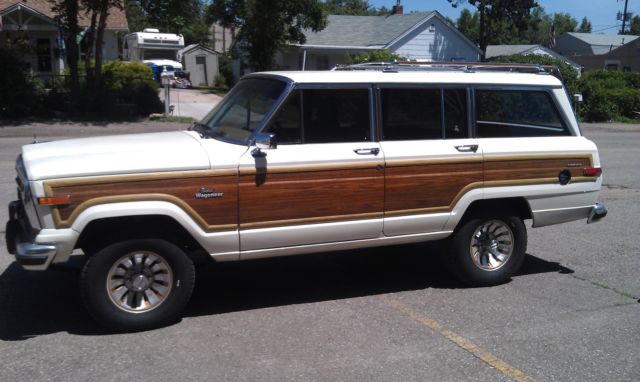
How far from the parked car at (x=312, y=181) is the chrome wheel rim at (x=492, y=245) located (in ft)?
0.04

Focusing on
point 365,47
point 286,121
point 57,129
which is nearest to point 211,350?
point 286,121

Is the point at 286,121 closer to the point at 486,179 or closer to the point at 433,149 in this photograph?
the point at 433,149

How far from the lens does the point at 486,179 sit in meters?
6.03

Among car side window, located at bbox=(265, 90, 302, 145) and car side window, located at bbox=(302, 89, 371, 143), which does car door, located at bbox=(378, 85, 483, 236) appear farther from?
car side window, located at bbox=(265, 90, 302, 145)

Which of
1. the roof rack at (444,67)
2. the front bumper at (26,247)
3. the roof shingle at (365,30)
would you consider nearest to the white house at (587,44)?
the roof shingle at (365,30)

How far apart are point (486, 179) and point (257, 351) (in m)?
2.71

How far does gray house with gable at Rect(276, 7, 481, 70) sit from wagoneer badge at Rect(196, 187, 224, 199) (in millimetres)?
30723

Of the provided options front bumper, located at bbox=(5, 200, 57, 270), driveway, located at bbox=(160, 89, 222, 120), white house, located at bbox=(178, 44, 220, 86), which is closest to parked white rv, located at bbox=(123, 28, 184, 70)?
white house, located at bbox=(178, 44, 220, 86)

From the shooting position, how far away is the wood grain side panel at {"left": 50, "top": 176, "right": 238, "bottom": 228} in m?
4.60

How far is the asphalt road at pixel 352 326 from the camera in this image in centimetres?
446

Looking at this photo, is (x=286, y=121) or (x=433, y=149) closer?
(x=286, y=121)

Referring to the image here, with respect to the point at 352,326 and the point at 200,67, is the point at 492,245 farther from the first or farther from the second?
the point at 200,67

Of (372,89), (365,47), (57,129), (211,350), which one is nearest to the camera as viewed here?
(211,350)

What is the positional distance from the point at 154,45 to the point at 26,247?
141ft
